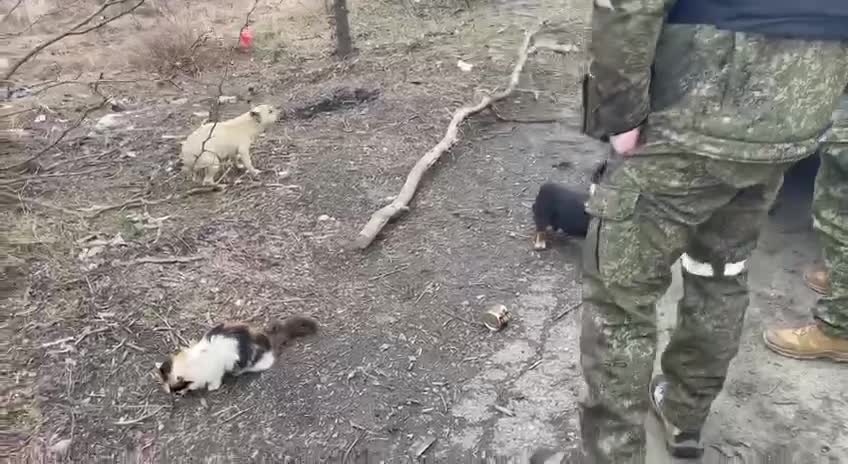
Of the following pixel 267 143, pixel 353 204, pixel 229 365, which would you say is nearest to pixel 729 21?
pixel 229 365

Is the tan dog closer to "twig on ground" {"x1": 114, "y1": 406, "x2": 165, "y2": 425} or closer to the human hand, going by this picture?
"twig on ground" {"x1": 114, "y1": 406, "x2": 165, "y2": 425}

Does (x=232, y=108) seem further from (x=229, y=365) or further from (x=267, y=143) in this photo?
(x=229, y=365)

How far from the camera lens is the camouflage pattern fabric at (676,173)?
6.68 feet

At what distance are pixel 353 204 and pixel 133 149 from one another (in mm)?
1873

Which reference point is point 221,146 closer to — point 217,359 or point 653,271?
point 217,359

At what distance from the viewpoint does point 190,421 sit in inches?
126

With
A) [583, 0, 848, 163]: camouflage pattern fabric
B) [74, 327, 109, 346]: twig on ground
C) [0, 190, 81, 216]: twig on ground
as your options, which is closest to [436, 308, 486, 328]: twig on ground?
[74, 327, 109, 346]: twig on ground

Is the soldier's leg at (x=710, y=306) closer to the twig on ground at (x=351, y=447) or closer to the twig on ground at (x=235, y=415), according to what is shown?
the twig on ground at (x=351, y=447)

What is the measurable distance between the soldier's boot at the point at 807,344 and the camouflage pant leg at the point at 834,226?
0.06 meters

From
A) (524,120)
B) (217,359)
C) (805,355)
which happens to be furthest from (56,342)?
(524,120)

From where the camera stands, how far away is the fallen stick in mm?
4422

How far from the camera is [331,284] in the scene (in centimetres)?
407

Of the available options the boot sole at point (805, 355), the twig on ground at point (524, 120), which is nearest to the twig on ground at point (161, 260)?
the twig on ground at point (524, 120)

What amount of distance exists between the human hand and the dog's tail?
1.95m
